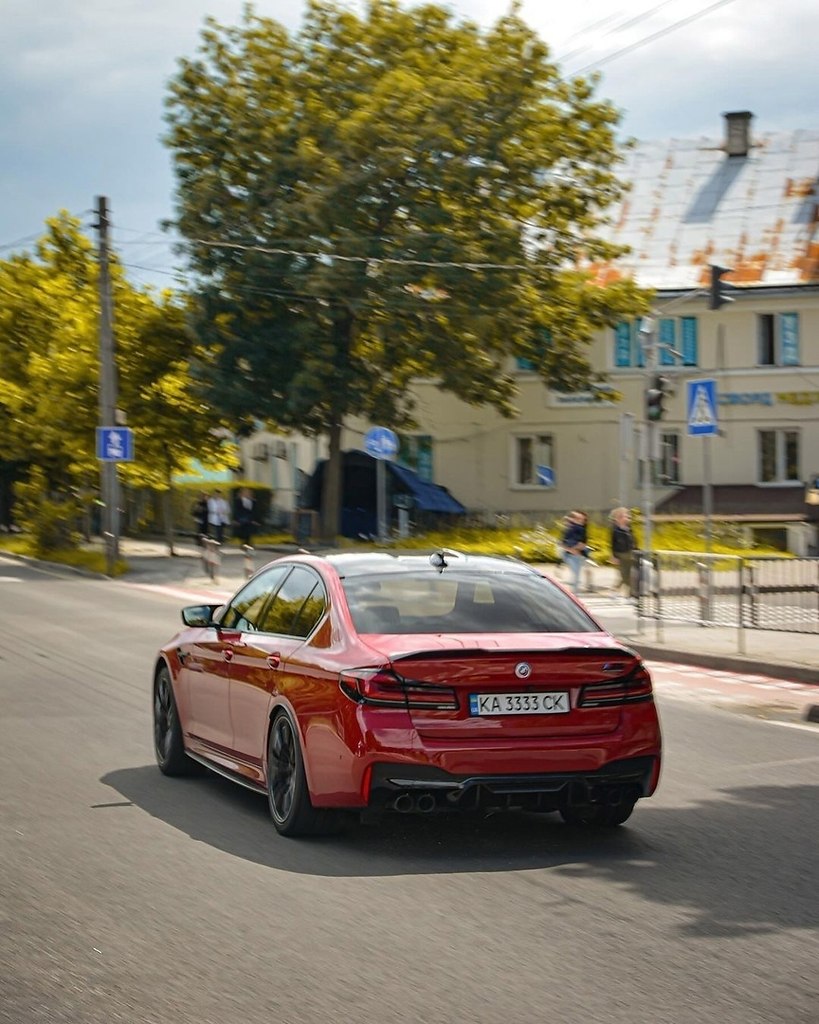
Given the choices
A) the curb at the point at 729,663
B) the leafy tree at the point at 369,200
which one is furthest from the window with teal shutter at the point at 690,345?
the curb at the point at 729,663

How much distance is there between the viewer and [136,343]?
45531 mm

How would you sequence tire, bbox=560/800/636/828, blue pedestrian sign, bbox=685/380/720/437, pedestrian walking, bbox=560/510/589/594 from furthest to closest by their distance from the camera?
pedestrian walking, bbox=560/510/589/594, blue pedestrian sign, bbox=685/380/720/437, tire, bbox=560/800/636/828

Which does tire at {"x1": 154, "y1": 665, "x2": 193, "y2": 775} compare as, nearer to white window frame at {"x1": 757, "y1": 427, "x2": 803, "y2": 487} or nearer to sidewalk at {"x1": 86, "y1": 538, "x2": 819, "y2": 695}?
sidewalk at {"x1": 86, "y1": 538, "x2": 819, "y2": 695}

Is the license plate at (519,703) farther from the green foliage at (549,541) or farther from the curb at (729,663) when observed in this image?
the green foliage at (549,541)

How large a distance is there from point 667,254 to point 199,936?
164 ft

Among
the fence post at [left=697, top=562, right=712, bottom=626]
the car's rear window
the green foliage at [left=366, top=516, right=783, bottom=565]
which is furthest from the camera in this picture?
the green foliage at [left=366, top=516, right=783, bottom=565]

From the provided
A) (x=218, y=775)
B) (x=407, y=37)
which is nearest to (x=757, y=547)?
(x=407, y=37)

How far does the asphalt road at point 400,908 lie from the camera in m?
5.44

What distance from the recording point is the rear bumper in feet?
25.3

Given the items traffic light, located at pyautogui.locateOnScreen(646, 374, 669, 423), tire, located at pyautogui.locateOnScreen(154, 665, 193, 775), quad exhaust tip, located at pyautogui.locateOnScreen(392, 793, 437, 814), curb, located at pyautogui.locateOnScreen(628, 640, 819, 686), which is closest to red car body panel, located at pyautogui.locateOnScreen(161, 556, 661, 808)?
quad exhaust tip, located at pyautogui.locateOnScreen(392, 793, 437, 814)

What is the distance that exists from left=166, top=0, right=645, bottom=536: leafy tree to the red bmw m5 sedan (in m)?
33.0

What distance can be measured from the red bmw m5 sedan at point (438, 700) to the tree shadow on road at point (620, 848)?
213 millimetres

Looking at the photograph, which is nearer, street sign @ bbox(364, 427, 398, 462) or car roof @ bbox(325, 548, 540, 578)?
car roof @ bbox(325, 548, 540, 578)

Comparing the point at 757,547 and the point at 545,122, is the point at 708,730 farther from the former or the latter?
the point at 545,122
